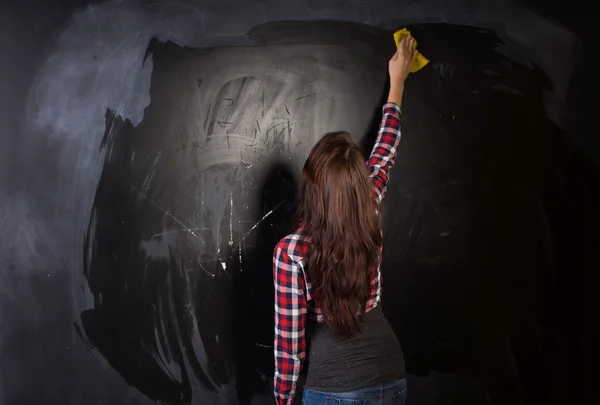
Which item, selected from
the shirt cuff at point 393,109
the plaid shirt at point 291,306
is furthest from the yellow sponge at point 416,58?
the plaid shirt at point 291,306

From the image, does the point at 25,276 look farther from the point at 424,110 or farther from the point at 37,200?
the point at 424,110

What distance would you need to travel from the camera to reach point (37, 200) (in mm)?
1621

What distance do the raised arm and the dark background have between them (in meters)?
0.06

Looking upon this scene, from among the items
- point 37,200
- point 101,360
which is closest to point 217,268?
point 101,360

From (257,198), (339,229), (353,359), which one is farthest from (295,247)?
Answer: (257,198)

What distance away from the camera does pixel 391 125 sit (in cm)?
155

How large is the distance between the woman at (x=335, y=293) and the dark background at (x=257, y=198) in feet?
1.47

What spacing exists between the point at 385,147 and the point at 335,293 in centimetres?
54

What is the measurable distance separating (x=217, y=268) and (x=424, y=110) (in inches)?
34.0

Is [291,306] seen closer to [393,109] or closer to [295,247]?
[295,247]

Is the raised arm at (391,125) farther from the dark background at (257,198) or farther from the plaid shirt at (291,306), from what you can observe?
the plaid shirt at (291,306)

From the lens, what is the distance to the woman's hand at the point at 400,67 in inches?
63.2

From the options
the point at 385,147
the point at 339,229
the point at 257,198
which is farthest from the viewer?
the point at 257,198

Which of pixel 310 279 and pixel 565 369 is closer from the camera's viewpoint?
pixel 310 279
